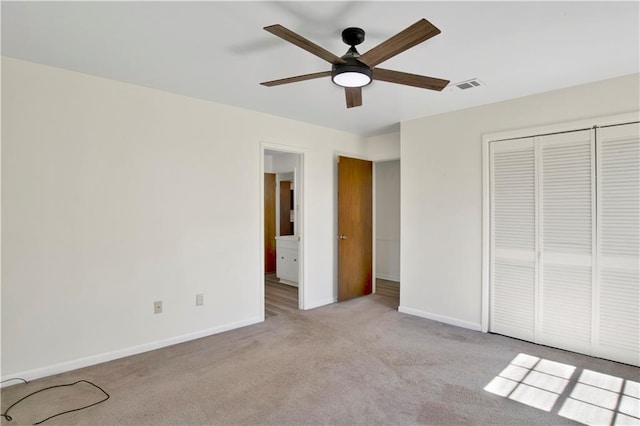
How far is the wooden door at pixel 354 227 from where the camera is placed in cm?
480

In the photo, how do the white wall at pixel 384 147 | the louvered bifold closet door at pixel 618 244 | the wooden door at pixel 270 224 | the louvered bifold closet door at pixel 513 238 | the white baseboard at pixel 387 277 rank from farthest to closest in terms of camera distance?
1. the wooden door at pixel 270 224
2. the white baseboard at pixel 387 277
3. the white wall at pixel 384 147
4. the louvered bifold closet door at pixel 513 238
5. the louvered bifold closet door at pixel 618 244

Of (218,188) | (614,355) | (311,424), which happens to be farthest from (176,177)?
(614,355)

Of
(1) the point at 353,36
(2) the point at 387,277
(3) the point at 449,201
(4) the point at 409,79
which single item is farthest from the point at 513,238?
(2) the point at 387,277

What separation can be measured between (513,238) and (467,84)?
1.63 meters

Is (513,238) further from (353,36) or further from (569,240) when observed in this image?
(353,36)

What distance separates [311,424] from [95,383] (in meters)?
1.72

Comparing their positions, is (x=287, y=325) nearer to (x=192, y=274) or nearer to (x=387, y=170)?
(x=192, y=274)

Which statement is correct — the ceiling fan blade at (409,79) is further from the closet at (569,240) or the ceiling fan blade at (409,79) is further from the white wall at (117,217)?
the white wall at (117,217)

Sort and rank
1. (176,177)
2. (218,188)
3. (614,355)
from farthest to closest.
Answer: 1. (218,188)
2. (176,177)
3. (614,355)

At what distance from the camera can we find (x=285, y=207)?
22.9 feet

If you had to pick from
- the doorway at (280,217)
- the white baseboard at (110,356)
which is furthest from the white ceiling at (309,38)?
the doorway at (280,217)

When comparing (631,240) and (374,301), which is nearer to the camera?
(631,240)

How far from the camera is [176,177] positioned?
3.34 metres

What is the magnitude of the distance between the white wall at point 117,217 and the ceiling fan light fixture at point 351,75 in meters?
1.92
